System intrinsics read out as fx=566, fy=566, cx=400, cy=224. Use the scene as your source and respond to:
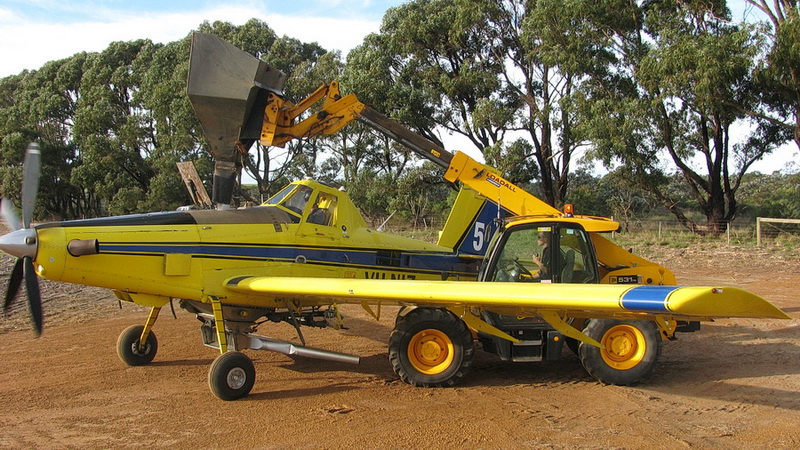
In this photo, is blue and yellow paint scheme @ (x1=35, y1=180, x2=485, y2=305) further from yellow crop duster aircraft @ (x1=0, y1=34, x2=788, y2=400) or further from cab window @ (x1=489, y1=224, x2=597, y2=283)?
cab window @ (x1=489, y1=224, x2=597, y2=283)

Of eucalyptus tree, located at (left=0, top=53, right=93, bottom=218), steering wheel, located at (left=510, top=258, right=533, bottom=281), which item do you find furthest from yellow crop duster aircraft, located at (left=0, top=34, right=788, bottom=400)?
eucalyptus tree, located at (left=0, top=53, right=93, bottom=218)

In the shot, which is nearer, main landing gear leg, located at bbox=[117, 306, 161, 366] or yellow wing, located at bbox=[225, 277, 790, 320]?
yellow wing, located at bbox=[225, 277, 790, 320]

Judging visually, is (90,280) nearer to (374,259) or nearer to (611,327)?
(374,259)

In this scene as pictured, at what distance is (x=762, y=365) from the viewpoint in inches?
294

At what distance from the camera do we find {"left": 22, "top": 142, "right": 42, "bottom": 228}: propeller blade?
20.4 ft

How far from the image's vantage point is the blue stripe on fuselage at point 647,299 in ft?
14.7

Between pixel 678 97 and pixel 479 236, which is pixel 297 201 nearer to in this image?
pixel 479 236

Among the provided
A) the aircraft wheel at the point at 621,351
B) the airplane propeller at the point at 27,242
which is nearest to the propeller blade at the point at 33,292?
the airplane propeller at the point at 27,242

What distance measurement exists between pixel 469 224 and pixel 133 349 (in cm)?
565

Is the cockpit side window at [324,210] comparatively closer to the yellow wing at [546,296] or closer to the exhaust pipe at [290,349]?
the yellow wing at [546,296]

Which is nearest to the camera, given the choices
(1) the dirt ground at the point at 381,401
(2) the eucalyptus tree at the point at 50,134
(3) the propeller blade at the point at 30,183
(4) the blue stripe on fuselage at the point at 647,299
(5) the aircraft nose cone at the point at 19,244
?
Result: (4) the blue stripe on fuselage at the point at 647,299

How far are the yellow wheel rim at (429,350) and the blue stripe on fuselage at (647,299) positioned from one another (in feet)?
8.60

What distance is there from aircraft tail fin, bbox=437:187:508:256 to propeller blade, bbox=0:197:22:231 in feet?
19.7

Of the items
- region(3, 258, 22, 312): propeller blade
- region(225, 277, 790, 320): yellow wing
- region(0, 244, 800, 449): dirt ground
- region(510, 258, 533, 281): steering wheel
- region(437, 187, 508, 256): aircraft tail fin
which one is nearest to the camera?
region(225, 277, 790, 320): yellow wing
